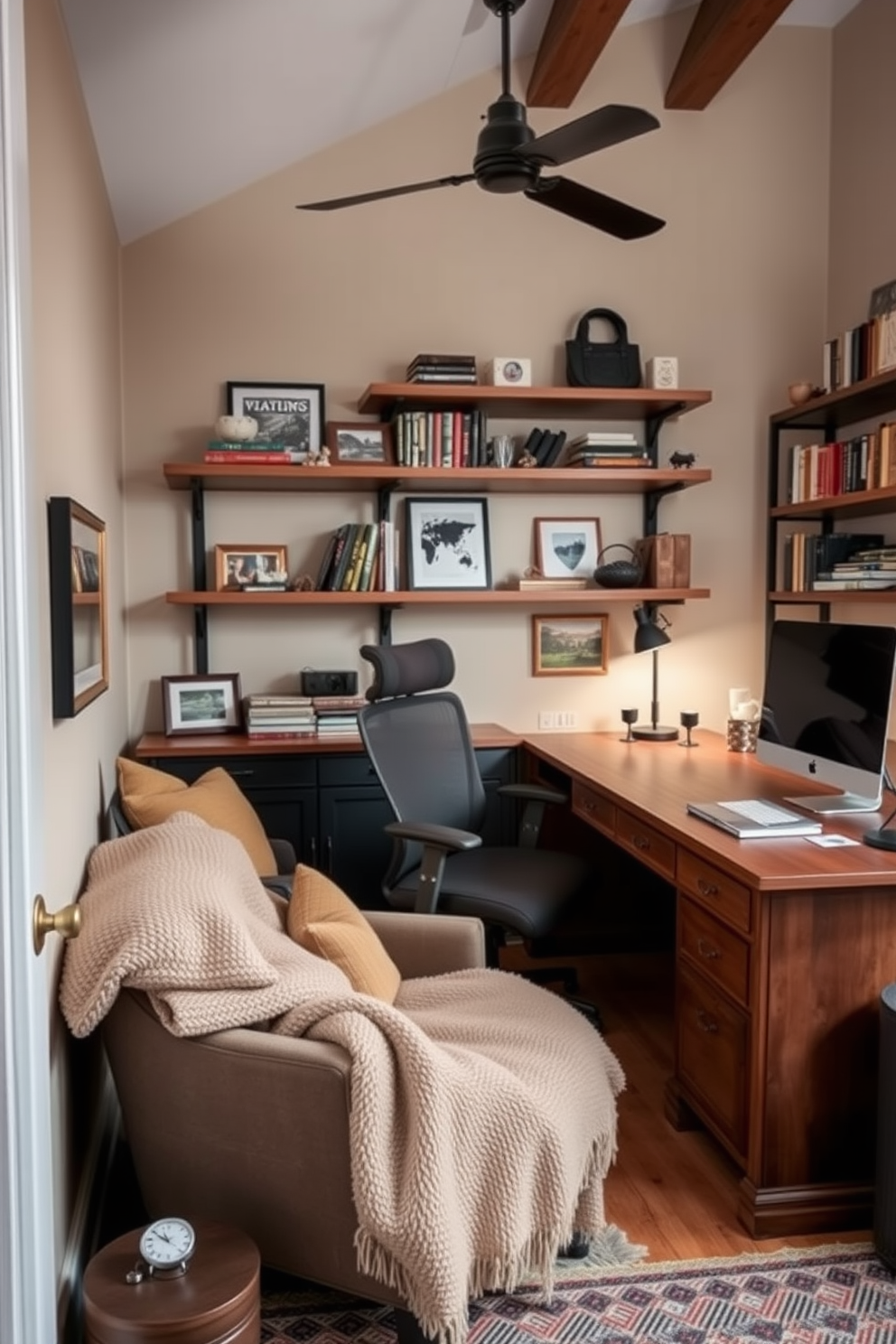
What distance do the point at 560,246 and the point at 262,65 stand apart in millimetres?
1383

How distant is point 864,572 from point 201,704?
7.54 ft

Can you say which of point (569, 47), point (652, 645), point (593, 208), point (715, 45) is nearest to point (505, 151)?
point (593, 208)

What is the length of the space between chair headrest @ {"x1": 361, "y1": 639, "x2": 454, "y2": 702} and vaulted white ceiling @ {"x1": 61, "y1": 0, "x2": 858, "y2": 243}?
61.5 inches

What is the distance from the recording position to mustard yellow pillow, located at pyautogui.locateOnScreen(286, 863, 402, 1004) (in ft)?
6.50

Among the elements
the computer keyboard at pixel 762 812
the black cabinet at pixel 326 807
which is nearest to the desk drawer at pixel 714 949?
the computer keyboard at pixel 762 812

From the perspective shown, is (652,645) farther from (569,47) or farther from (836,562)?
(569,47)

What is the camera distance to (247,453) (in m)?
3.44

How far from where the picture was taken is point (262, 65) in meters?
2.84

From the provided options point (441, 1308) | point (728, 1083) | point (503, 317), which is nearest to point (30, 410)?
point (441, 1308)

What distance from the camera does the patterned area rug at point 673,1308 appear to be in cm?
184

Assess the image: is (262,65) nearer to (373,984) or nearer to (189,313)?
(189,313)

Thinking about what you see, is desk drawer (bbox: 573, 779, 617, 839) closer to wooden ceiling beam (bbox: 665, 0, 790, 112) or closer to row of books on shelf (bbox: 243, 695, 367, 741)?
row of books on shelf (bbox: 243, 695, 367, 741)

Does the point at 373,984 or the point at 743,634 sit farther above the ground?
the point at 743,634

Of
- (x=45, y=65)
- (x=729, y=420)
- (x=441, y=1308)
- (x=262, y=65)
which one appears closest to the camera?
(x=441, y=1308)
